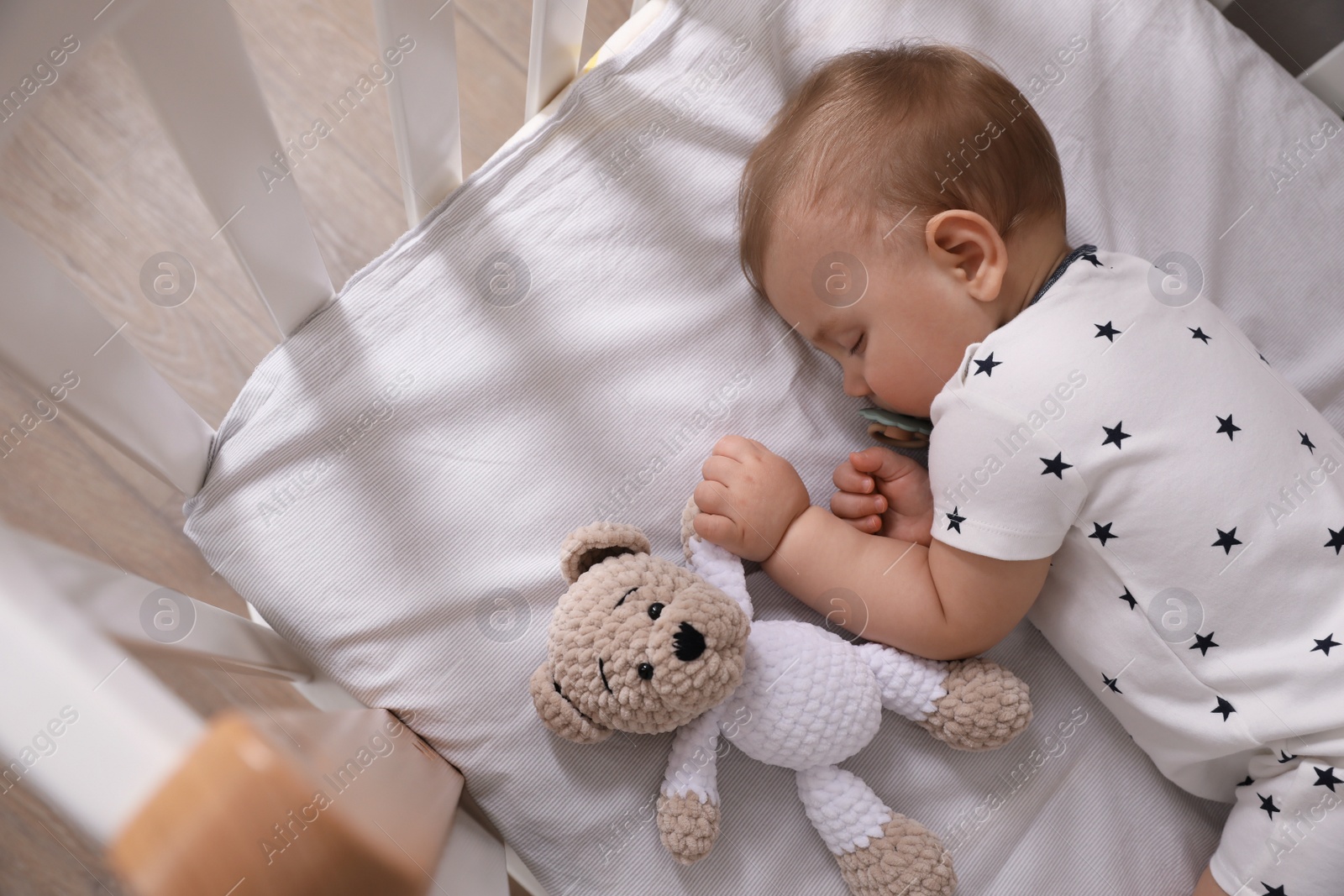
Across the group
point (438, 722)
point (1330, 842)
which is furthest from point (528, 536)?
point (1330, 842)

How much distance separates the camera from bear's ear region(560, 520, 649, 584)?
71cm

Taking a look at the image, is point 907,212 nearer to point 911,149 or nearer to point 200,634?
point 911,149

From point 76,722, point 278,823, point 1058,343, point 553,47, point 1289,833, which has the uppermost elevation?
point 553,47

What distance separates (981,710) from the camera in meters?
0.75

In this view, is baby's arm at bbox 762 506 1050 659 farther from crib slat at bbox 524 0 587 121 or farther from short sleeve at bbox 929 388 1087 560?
crib slat at bbox 524 0 587 121

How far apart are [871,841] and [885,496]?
12.0 inches

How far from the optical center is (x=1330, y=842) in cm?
71

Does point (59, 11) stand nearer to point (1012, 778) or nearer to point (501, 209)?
point (501, 209)

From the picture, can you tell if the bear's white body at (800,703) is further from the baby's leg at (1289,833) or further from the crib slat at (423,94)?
the crib slat at (423,94)

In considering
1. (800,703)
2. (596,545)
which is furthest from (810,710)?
(596,545)

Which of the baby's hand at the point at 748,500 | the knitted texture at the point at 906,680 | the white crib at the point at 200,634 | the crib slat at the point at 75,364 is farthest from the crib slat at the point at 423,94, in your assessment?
the knitted texture at the point at 906,680

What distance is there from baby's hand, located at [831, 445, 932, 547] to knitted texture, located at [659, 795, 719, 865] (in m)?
0.28

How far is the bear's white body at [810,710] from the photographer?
0.71 meters

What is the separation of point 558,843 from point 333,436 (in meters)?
0.41
